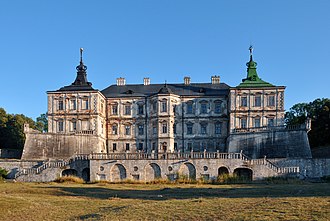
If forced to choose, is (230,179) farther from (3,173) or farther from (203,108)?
(3,173)

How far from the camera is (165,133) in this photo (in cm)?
5322

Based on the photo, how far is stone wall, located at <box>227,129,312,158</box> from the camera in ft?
150

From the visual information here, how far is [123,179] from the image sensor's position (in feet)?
135

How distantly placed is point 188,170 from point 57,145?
17693 mm

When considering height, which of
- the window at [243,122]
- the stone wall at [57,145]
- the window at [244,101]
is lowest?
the stone wall at [57,145]

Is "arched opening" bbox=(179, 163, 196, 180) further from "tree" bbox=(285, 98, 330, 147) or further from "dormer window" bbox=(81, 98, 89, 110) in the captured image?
"tree" bbox=(285, 98, 330, 147)

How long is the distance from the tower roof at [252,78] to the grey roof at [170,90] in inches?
134

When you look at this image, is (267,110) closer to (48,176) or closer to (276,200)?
(48,176)

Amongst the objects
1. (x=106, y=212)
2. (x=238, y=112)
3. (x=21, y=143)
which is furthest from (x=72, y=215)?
(x=21, y=143)

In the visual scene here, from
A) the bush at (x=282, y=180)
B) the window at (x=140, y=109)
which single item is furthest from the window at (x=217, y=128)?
the bush at (x=282, y=180)

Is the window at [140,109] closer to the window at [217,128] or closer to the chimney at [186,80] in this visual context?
the chimney at [186,80]

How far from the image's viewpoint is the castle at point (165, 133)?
135 feet

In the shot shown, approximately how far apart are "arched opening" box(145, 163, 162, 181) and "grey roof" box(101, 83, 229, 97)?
15277mm

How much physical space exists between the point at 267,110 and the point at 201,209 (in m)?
35.5
